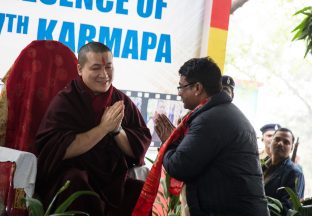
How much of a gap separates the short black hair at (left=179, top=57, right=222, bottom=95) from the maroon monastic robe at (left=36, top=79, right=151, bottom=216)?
0.59 m

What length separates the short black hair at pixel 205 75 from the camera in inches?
103

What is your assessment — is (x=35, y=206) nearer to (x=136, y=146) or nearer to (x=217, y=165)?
(x=136, y=146)

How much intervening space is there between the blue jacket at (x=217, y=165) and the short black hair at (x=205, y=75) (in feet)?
0.35

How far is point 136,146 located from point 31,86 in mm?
709

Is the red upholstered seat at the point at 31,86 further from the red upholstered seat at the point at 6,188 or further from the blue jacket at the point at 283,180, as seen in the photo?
the blue jacket at the point at 283,180

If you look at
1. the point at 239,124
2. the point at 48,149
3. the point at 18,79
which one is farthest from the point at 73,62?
the point at 239,124

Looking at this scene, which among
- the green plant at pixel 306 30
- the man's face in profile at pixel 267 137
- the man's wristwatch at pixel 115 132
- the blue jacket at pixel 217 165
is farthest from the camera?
the man's face in profile at pixel 267 137

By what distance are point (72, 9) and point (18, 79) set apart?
1314 millimetres

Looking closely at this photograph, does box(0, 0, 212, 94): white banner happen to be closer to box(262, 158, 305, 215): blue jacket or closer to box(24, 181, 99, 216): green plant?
box(262, 158, 305, 215): blue jacket

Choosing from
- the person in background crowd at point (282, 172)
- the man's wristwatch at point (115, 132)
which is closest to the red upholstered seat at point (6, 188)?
the man's wristwatch at point (115, 132)

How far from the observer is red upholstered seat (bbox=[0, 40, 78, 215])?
310 centimetres

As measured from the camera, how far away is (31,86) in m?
3.13

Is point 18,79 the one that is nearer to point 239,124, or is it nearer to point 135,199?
point 135,199

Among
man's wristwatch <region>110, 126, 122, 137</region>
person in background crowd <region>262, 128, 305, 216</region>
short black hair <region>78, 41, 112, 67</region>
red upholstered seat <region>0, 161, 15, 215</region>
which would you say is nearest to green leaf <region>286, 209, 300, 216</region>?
person in background crowd <region>262, 128, 305, 216</region>
